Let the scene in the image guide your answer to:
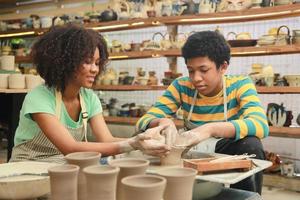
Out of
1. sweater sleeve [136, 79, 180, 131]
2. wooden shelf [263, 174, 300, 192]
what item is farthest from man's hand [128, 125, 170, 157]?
wooden shelf [263, 174, 300, 192]

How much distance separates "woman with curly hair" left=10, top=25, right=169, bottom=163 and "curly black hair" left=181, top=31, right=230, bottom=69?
0.48 m

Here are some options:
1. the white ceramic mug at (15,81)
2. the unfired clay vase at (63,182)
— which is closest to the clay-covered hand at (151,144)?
the unfired clay vase at (63,182)

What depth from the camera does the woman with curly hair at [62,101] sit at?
1783mm

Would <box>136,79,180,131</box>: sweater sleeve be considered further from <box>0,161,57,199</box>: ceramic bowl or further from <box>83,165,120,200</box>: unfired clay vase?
<box>83,165,120,200</box>: unfired clay vase

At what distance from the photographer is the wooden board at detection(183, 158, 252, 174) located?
143cm

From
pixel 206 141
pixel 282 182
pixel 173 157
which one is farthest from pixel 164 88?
pixel 173 157

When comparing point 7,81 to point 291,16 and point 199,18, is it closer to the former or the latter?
point 199,18

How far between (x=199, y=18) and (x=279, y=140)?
154 cm

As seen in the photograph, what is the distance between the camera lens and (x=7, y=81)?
11.7 ft

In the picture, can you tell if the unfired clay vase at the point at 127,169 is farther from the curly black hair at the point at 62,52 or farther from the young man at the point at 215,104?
the curly black hair at the point at 62,52

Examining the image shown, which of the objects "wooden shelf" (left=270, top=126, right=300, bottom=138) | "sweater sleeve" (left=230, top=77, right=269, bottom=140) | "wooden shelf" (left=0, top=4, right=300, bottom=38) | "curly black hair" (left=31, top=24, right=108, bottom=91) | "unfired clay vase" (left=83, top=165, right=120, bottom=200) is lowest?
"wooden shelf" (left=270, top=126, right=300, bottom=138)

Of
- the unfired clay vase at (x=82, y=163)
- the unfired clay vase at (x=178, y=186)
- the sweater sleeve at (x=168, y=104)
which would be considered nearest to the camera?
the unfired clay vase at (x=178, y=186)

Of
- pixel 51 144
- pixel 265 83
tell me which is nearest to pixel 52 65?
pixel 51 144

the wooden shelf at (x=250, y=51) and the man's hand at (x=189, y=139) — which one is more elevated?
the wooden shelf at (x=250, y=51)
